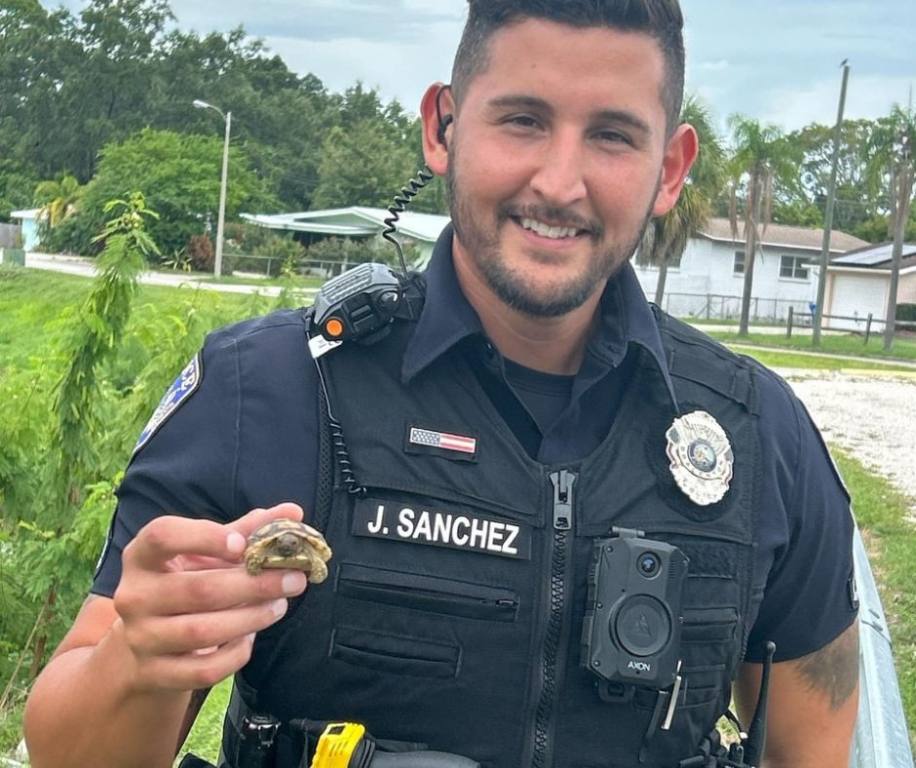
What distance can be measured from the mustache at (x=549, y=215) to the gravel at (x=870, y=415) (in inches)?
339

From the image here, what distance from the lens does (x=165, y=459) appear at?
1.97m

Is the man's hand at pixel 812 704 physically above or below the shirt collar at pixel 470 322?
below

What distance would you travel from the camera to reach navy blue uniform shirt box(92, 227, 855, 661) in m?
1.97

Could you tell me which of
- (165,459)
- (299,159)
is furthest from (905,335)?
(165,459)

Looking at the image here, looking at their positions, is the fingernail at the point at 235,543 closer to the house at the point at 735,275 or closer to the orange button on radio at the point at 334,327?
the orange button on radio at the point at 334,327

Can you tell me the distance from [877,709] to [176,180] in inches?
2153

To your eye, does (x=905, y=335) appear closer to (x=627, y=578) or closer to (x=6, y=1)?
(x=627, y=578)

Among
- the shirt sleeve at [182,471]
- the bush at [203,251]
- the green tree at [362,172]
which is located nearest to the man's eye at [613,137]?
the shirt sleeve at [182,471]

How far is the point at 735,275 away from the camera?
51062 mm

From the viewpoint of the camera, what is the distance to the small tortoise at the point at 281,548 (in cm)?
154

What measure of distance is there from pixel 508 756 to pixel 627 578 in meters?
0.37

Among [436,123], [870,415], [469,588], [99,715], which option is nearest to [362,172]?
[870,415]

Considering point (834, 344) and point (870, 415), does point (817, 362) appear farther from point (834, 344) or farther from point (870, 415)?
point (870, 415)

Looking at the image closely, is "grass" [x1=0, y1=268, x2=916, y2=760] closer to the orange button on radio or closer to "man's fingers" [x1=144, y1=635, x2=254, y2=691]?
the orange button on radio
